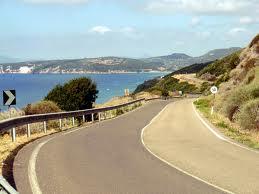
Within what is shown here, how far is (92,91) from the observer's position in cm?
5222

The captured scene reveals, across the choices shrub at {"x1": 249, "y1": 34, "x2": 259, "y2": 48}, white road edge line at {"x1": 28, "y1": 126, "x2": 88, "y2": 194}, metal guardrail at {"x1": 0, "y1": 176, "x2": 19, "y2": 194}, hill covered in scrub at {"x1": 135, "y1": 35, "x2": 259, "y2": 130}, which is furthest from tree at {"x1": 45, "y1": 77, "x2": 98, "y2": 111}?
metal guardrail at {"x1": 0, "y1": 176, "x2": 19, "y2": 194}

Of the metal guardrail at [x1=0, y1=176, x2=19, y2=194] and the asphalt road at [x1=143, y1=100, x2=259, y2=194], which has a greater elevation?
the metal guardrail at [x1=0, y1=176, x2=19, y2=194]

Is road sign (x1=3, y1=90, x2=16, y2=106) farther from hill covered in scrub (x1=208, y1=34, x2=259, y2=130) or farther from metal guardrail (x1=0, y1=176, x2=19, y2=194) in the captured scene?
metal guardrail (x1=0, y1=176, x2=19, y2=194)

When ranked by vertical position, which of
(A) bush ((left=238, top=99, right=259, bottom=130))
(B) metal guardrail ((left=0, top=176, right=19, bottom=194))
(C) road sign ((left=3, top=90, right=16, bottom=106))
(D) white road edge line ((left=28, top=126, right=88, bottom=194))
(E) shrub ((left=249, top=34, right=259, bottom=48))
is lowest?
(A) bush ((left=238, top=99, right=259, bottom=130))

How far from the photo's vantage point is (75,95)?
165 ft

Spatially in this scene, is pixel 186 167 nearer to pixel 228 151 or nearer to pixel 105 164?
pixel 105 164

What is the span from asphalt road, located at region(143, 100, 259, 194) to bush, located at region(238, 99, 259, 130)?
9.26 ft

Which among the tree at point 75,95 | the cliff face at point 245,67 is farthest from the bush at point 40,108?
the cliff face at point 245,67

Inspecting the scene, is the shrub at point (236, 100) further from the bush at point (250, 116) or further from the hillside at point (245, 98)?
the bush at point (250, 116)

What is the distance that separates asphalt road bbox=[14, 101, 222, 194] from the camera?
35.0ft

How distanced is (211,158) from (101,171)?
398 centimetres

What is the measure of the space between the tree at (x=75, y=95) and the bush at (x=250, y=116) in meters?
24.5

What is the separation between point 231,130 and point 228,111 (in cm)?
838

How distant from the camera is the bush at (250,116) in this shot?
25.7 meters
